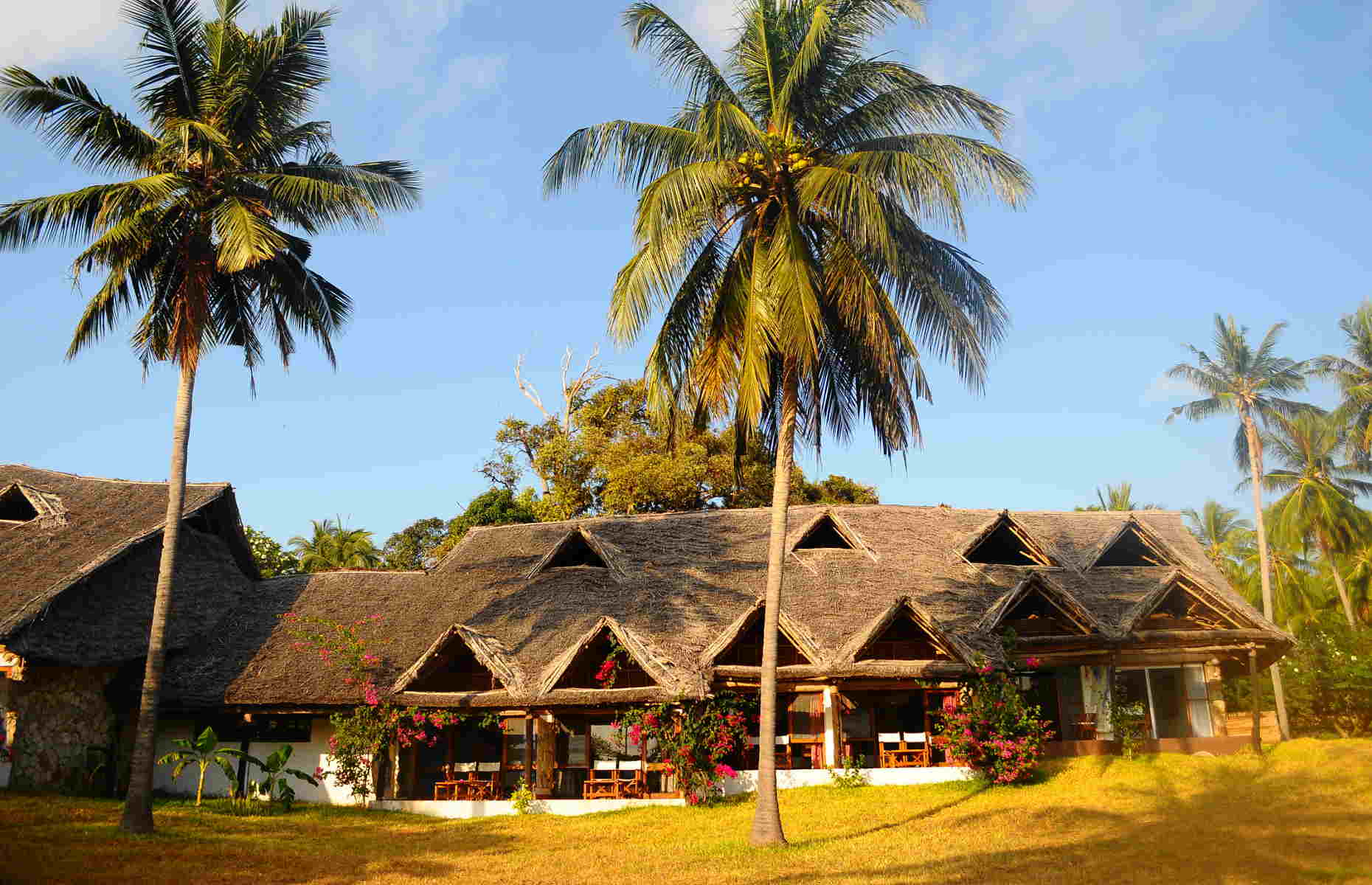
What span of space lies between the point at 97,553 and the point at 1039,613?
22.3 metres

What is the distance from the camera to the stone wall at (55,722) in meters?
20.8

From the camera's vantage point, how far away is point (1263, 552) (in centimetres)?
3300

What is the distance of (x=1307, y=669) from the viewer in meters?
34.3

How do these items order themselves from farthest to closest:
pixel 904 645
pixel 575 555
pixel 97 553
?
1. pixel 575 555
2. pixel 97 553
3. pixel 904 645

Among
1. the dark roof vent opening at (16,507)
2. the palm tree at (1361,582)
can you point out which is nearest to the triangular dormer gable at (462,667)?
the dark roof vent opening at (16,507)

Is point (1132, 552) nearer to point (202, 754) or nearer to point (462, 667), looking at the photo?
point (462, 667)

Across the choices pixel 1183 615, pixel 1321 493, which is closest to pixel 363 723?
pixel 1183 615

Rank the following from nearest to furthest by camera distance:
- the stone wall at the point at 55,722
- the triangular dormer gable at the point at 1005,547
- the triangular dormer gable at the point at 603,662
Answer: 1. the stone wall at the point at 55,722
2. the triangular dormer gable at the point at 603,662
3. the triangular dormer gable at the point at 1005,547

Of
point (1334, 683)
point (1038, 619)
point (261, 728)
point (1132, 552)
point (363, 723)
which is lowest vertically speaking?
point (261, 728)

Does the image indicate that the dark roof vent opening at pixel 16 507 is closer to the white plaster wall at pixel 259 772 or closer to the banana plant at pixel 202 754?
the white plaster wall at pixel 259 772

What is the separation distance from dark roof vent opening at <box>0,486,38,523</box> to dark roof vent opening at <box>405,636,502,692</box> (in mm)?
11481

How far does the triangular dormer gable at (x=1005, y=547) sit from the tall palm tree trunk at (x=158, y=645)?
60.4 feet

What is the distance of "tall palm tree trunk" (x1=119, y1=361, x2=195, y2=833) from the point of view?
53.5 ft

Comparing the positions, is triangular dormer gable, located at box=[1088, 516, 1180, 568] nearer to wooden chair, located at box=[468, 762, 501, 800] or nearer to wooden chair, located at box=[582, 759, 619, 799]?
wooden chair, located at box=[582, 759, 619, 799]
